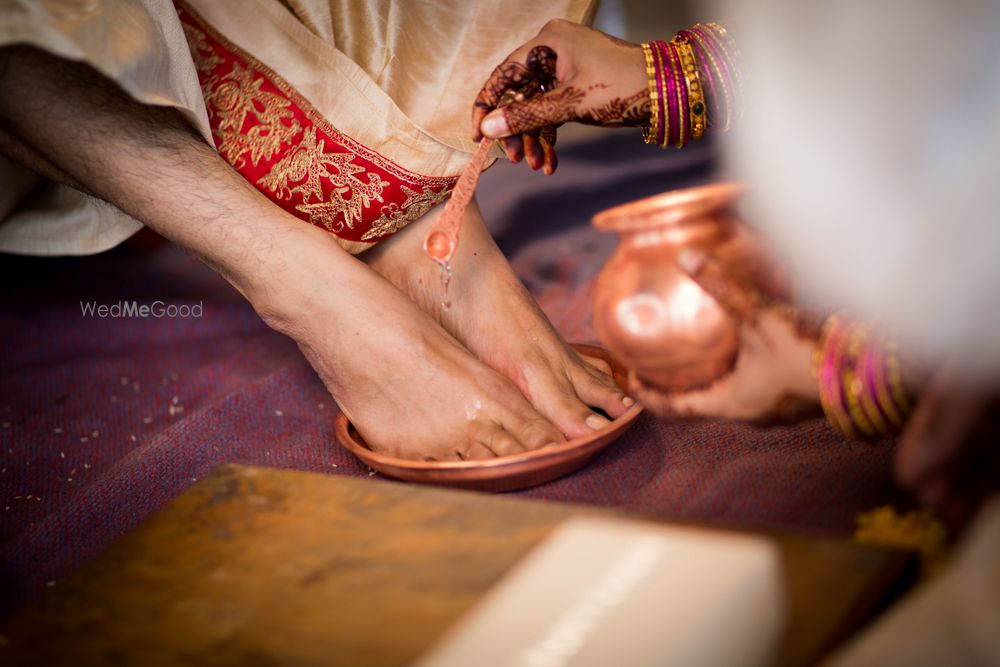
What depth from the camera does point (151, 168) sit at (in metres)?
1.13

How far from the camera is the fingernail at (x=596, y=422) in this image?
113 centimetres

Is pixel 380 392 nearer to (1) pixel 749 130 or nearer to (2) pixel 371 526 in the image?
(2) pixel 371 526

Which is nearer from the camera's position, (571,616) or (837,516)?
(571,616)

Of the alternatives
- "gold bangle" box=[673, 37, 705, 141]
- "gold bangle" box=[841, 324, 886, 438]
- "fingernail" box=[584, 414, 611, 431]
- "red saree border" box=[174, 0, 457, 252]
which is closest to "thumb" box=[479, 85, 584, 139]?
"gold bangle" box=[673, 37, 705, 141]

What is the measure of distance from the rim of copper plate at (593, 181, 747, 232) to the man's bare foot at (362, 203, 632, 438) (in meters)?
0.34

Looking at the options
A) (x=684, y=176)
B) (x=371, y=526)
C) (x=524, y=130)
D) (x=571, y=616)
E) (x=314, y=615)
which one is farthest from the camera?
(x=684, y=176)

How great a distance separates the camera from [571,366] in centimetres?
123

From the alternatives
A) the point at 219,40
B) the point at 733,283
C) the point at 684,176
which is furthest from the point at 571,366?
the point at 684,176

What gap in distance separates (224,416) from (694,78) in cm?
76

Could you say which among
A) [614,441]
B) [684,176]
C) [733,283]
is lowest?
[614,441]

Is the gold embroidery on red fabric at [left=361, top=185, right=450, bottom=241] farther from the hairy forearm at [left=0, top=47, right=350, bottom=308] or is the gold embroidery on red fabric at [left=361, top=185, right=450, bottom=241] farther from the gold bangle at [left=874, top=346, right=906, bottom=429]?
the gold bangle at [left=874, top=346, right=906, bottom=429]

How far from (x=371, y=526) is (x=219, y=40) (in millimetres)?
755

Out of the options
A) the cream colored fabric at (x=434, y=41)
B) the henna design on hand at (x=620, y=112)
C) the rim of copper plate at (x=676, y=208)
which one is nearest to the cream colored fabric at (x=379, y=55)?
the cream colored fabric at (x=434, y=41)

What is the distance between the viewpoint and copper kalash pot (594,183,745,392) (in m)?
0.82
